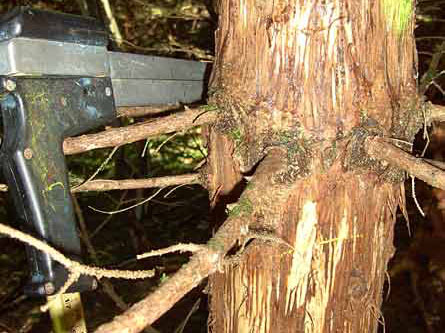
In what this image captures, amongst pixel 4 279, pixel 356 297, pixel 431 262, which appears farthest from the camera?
pixel 4 279

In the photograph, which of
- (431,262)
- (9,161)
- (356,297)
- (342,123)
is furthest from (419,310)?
(9,161)

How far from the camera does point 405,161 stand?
0.97 m

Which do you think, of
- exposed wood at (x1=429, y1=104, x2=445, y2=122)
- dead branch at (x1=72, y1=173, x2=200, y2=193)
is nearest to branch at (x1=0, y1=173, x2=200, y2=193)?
dead branch at (x1=72, y1=173, x2=200, y2=193)

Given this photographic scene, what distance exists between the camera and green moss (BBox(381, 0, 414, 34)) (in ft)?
3.41

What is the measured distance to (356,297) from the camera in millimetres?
1201

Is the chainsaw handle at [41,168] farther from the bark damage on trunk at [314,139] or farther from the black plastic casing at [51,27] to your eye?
the bark damage on trunk at [314,139]

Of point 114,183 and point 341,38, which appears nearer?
point 341,38

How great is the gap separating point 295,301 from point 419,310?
3318 millimetres

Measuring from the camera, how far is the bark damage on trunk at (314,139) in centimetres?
102

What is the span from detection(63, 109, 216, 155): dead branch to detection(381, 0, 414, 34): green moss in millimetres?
473

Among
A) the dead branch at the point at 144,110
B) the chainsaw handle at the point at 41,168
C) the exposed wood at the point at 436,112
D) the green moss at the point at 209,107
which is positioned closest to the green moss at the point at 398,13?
the exposed wood at the point at 436,112

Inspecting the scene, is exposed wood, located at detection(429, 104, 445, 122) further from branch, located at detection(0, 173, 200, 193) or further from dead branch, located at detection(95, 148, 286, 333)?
branch, located at detection(0, 173, 200, 193)

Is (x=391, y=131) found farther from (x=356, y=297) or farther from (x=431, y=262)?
(x=431, y=262)

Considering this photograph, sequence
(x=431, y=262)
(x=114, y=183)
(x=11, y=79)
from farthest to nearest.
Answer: (x=431, y=262) → (x=114, y=183) → (x=11, y=79)
